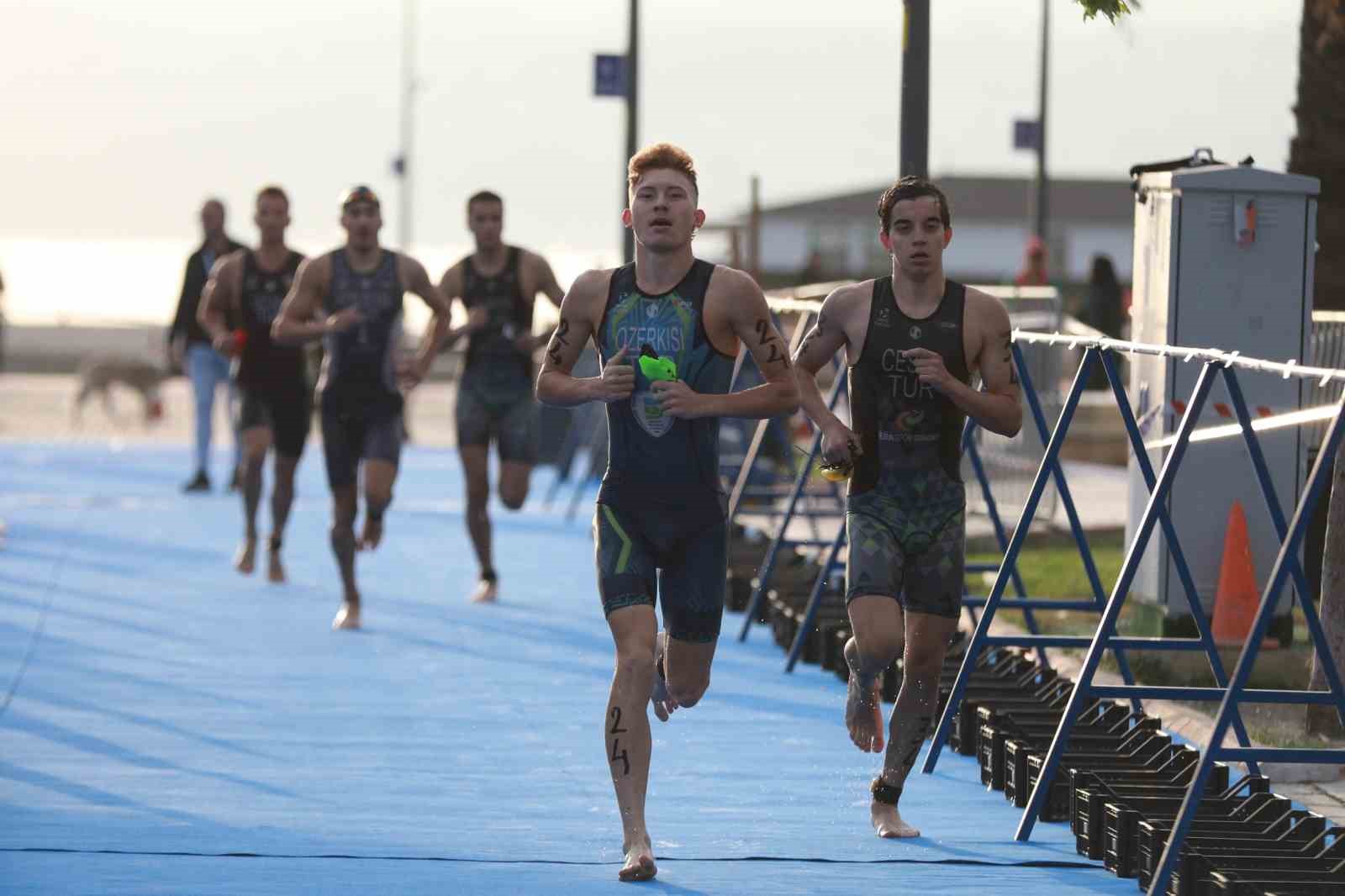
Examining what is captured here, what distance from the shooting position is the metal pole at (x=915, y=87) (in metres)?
11.0

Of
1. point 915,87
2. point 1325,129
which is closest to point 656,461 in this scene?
point 915,87

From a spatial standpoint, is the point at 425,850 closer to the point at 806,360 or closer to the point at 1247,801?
the point at 806,360

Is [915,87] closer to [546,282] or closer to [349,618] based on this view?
[546,282]

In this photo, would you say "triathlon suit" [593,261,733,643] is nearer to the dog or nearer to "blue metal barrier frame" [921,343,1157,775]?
"blue metal barrier frame" [921,343,1157,775]

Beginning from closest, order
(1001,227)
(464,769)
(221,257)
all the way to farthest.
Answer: (464,769), (221,257), (1001,227)

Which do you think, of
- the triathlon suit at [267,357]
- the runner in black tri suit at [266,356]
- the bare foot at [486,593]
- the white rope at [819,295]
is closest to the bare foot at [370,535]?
the bare foot at [486,593]

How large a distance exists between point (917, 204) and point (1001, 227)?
334 feet

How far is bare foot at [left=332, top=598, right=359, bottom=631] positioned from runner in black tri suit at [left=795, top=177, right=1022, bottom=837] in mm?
5719

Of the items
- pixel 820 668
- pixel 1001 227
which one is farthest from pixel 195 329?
pixel 1001 227

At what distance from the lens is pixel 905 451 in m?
7.50

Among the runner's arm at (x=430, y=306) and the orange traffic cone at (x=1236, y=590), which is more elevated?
the runner's arm at (x=430, y=306)

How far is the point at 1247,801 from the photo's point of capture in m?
7.30

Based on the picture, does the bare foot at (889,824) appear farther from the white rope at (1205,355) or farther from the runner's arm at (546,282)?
the runner's arm at (546,282)

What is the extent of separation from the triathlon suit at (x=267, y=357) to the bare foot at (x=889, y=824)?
7647 mm
